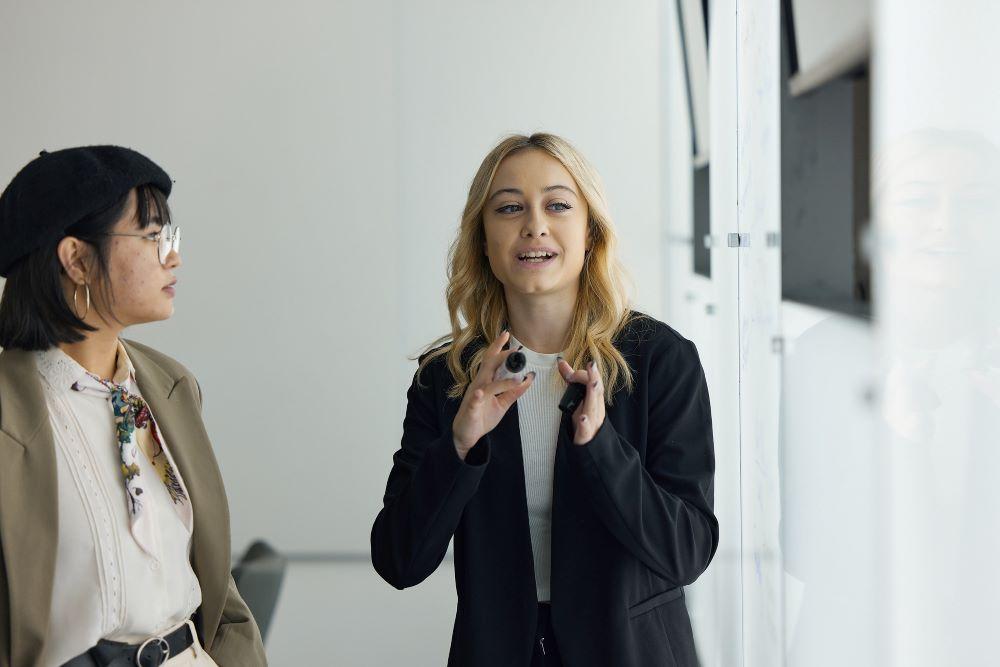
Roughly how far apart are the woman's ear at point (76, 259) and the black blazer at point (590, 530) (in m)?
0.59

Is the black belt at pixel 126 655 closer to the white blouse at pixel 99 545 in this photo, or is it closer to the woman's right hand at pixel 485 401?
the white blouse at pixel 99 545

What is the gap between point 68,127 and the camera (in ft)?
13.0

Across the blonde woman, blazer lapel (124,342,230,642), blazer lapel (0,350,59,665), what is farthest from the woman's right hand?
blazer lapel (0,350,59,665)

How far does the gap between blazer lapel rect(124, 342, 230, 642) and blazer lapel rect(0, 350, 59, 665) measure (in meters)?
0.22

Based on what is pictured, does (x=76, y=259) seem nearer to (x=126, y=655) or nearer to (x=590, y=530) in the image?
(x=126, y=655)

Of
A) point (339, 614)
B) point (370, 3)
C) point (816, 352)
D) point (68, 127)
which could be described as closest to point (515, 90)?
point (370, 3)

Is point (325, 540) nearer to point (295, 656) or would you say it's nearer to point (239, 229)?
point (295, 656)

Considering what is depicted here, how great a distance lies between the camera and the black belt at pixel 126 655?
1322 mm

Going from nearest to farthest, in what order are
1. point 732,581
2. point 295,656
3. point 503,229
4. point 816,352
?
point 816,352
point 503,229
point 732,581
point 295,656

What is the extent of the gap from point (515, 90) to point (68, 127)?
1870 mm

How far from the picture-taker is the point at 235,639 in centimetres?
158

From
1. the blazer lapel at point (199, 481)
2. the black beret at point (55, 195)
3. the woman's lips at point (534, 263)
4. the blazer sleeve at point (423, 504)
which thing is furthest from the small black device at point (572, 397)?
the black beret at point (55, 195)

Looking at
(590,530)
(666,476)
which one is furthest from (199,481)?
(666,476)

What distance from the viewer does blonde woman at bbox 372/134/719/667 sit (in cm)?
135
